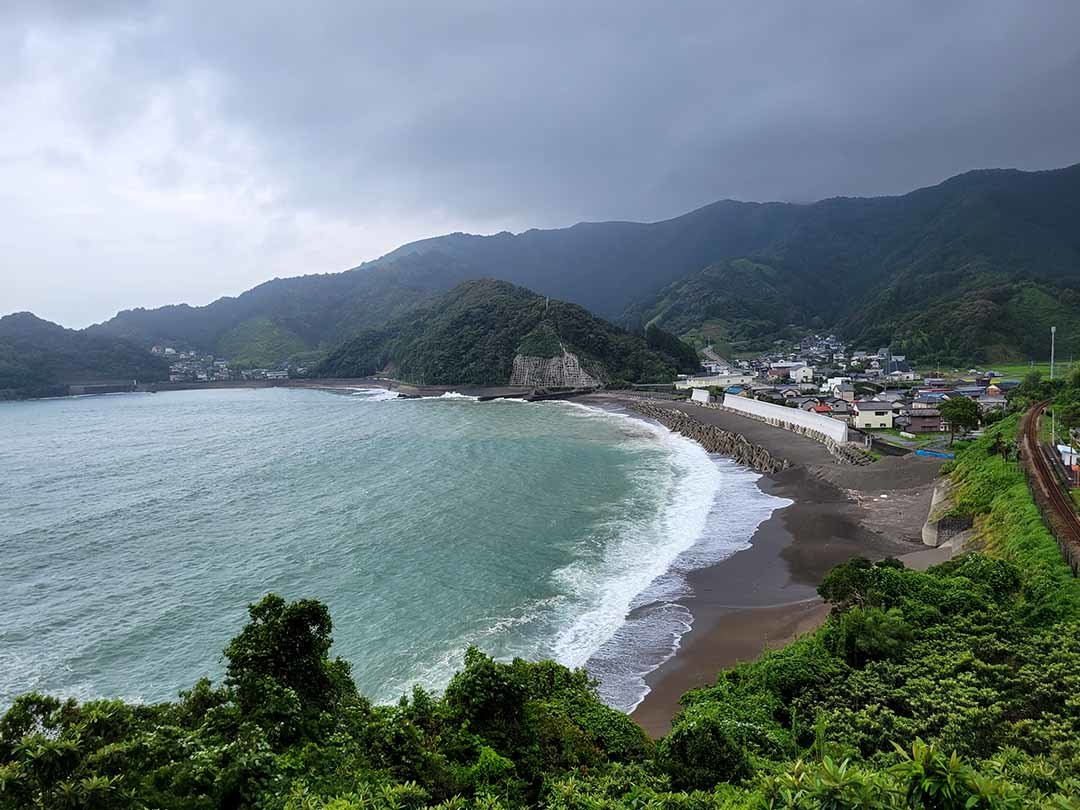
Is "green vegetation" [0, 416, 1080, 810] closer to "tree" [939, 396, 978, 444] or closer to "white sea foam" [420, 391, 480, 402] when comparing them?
"tree" [939, 396, 978, 444]

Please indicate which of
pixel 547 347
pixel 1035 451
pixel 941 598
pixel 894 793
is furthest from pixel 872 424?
pixel 547 347

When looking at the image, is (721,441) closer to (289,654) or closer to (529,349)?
(289,654)

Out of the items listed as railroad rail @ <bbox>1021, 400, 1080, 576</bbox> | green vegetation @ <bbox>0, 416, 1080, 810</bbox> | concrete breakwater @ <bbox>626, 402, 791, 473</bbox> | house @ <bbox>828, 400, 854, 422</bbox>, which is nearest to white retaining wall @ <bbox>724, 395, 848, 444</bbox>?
house @ <bbox>828, 400, 854, 422</bbox>

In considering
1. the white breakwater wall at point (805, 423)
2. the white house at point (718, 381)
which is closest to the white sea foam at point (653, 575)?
the white breakwater wall at point (805, 423)

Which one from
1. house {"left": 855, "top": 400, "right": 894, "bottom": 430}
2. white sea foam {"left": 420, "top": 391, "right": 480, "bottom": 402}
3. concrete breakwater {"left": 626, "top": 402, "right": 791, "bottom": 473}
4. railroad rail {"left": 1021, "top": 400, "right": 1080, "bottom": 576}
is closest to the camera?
railroad rail {"left": 1021, "top": 400, "right": 1080, "bottom": 576}

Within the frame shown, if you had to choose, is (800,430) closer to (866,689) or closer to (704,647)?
(704,647)

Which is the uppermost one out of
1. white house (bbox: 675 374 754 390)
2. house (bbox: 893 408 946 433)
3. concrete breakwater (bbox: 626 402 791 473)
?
white house (bbox: 675 374 754 390)

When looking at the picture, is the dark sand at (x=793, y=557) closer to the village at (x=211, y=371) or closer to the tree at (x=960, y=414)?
the tree at (x=960, y=414)
